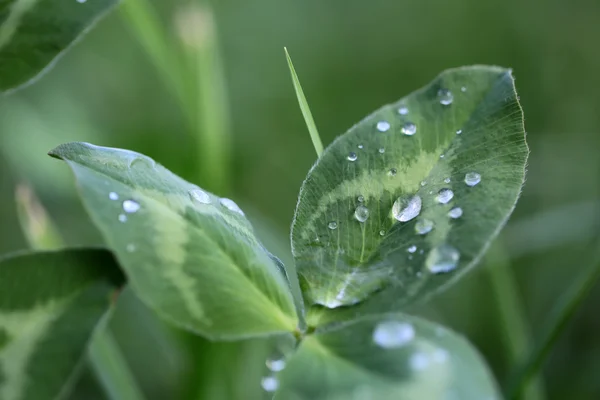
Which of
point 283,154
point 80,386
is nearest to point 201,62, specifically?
point 283,154

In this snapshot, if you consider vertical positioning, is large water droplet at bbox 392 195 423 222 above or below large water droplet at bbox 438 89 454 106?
below

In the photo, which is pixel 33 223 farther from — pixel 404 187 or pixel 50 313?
pixel 404 187

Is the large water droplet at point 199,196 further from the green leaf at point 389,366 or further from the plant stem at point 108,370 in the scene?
the plant stem at point 108,370

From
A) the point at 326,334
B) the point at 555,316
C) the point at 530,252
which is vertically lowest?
the point at 530,252

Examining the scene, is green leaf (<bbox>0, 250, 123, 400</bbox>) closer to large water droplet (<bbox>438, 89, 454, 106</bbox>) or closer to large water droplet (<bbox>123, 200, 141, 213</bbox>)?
large water droplet (<bbox>123, 200, 141, 213</bbox>)

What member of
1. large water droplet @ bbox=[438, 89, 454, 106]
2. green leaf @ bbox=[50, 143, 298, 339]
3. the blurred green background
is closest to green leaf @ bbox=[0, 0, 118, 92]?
green leaf @ bbox=[50, 143, 298, 339]

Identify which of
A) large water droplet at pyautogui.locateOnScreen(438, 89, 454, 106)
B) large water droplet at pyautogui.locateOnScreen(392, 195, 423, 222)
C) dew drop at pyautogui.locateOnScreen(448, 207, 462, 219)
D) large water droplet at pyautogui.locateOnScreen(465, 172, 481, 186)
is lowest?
dew drop at pyautogui.locateOnScreen(448, 207, 462, 219)

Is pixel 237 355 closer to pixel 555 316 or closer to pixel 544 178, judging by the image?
pixel 555 316
